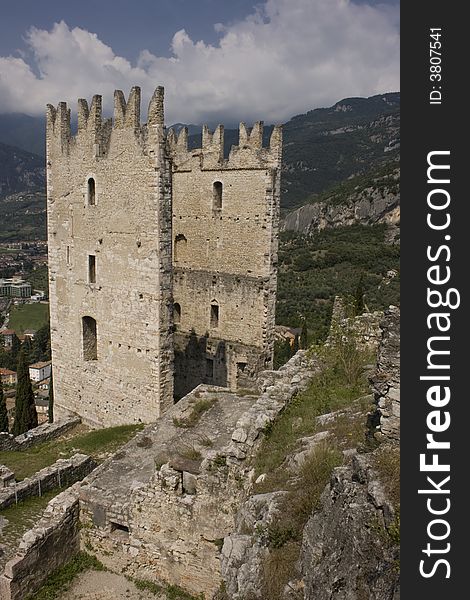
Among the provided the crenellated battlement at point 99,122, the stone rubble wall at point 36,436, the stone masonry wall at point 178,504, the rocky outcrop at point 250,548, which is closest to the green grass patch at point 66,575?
the stone masonry wall at point 178,504

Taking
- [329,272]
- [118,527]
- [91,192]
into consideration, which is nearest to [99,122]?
Answer: [91,192]

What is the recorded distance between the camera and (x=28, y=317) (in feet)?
313

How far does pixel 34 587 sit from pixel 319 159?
130105mm

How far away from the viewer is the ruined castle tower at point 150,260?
1380 centimetres

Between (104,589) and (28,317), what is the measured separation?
309 feet

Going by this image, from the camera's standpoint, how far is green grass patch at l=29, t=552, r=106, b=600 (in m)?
8.59

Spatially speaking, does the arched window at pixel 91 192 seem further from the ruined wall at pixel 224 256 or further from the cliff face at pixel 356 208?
the cliff face at pixel 356 208

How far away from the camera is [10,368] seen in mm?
72250

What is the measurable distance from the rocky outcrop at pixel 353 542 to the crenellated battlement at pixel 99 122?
422 inches

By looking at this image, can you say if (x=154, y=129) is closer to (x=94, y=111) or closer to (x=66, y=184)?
(x=94, y=111)

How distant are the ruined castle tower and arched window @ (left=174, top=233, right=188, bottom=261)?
5 centimetres

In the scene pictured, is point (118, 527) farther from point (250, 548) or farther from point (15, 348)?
point (15, 348)

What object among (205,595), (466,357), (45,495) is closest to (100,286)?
(45,495)

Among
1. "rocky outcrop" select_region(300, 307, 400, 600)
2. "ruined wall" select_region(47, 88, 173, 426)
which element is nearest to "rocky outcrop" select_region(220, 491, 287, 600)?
"rocky outcrop" select_region(300, 307, 400, 600)
